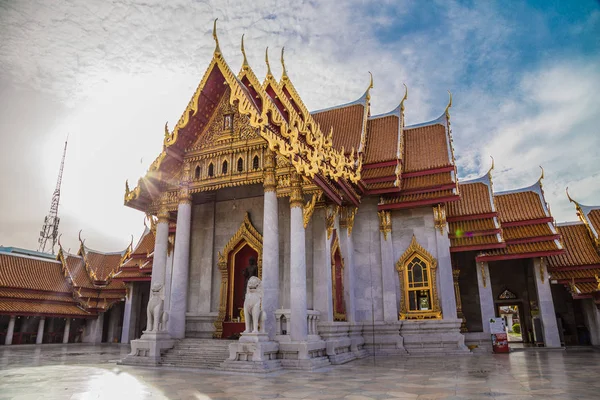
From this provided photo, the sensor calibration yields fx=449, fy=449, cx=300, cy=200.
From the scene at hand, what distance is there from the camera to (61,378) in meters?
8.26

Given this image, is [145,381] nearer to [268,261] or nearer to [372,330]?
[268,261]

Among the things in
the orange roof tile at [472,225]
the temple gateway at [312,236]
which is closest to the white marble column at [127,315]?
the temple gateway at [312,236]

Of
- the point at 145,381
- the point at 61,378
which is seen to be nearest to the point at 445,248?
the point at 145,381

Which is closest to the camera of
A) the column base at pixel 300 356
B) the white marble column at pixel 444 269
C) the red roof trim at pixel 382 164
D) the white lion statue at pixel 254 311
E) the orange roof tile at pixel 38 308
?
the column base at pixel 300 356

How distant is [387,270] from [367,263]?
687 mm

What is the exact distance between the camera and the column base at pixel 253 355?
30.6ft

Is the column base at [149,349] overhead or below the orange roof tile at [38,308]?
below

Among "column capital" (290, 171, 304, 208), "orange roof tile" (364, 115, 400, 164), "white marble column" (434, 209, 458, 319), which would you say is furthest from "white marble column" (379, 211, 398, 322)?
"column capital" (290, 171, 304, 208)

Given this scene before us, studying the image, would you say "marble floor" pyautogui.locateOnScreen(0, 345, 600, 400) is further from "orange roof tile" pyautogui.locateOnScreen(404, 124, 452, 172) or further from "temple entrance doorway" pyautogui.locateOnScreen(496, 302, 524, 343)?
"temple entrance doorway" pyautogui.locateOnScreen(496, 302, 524, 343)

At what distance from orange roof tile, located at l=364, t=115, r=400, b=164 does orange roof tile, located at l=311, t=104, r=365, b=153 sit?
648 millimetres

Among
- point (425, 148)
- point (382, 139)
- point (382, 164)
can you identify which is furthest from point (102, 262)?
point (425, 148)

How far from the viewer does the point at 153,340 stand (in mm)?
11039

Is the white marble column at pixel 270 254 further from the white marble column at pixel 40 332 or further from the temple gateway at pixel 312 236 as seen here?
the white marble column at pixel 40 332

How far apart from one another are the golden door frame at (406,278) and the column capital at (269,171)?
18.4ft
